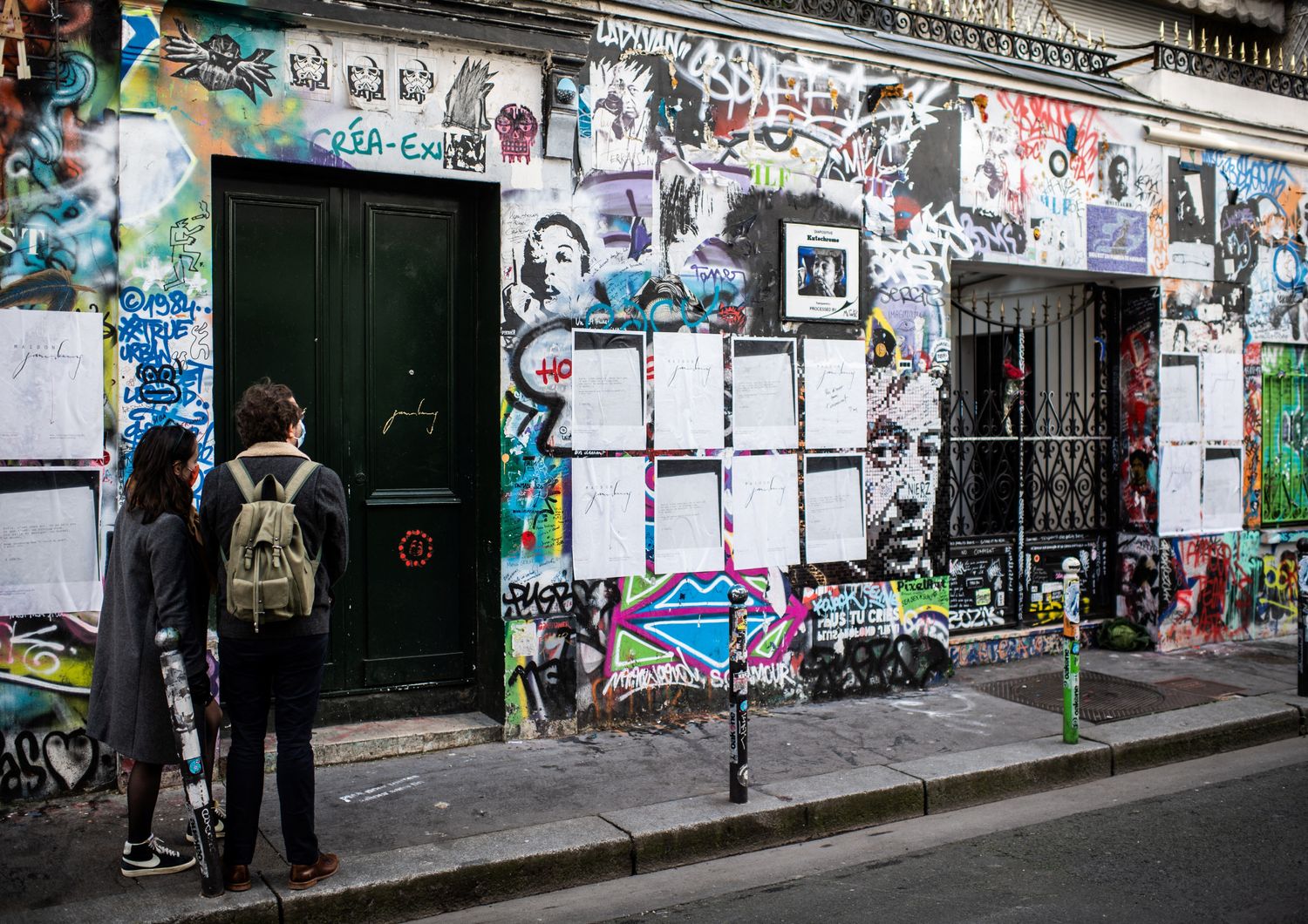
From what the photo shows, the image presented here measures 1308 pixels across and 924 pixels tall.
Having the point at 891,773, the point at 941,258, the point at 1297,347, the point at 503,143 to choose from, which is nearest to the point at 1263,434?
the point at 1297,347

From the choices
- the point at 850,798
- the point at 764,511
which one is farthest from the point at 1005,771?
the point at 764,511

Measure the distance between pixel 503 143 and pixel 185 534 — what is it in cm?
328

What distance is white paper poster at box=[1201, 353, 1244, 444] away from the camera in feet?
32.9

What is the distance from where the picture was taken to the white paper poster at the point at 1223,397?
10023mm

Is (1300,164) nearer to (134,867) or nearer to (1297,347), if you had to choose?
(1297,347)

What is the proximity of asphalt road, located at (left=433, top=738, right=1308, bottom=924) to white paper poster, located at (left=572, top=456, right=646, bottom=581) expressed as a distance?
2220mm

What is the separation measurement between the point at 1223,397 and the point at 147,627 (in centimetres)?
906

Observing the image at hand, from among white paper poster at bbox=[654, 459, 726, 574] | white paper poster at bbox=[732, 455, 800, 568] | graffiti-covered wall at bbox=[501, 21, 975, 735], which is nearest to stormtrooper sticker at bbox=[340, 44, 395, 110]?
graffiti-covered wall at bbox=[501, 21, 975, 735]

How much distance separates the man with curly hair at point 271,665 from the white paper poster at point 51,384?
1.53m

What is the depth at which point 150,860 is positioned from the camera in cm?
465

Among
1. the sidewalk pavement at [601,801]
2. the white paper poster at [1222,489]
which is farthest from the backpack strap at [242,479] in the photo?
the white paper poster at [1222,489]

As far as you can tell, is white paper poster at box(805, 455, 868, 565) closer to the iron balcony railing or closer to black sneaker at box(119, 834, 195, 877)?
the iron balcony railing

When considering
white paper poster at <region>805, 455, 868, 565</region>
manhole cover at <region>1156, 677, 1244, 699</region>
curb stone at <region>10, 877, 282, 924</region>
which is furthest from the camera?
manhole cover at <region>1156, 677, 1244, 699</region>
